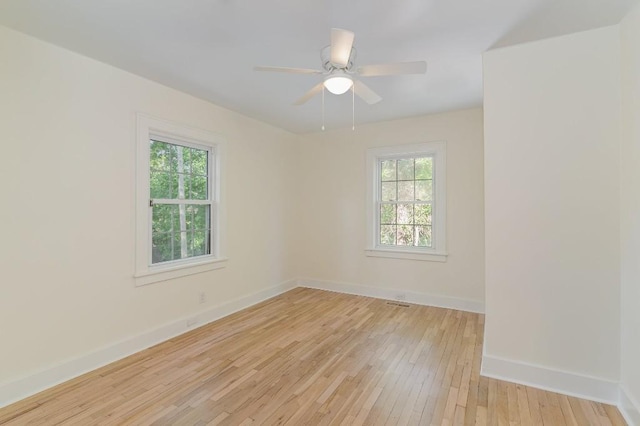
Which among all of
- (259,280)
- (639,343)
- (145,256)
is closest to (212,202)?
(145,256)

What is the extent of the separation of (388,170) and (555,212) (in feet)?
8.55

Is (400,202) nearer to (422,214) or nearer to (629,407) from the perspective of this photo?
(422,214)

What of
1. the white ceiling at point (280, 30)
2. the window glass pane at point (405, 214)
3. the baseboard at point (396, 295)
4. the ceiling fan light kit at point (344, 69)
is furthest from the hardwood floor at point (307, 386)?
the white ceiling at point (280, 30)

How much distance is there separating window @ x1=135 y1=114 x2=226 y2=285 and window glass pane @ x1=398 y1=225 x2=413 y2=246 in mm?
2507

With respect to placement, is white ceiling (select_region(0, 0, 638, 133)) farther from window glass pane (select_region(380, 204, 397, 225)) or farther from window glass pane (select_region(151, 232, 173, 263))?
window glass pane (select_region(380, 204, 397, 225))

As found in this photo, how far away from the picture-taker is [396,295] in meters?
4.47

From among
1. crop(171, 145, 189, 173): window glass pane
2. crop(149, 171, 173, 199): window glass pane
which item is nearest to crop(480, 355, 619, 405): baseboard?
crop(149, 171, 173, 199): window glass pane

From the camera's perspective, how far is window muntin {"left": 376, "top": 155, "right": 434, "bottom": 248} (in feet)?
14.4

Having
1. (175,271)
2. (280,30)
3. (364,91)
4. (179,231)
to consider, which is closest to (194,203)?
(179,231)

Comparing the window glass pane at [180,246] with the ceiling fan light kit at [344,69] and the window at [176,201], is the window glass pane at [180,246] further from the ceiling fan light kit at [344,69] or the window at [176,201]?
the ceiling fan light kit at [344,69]

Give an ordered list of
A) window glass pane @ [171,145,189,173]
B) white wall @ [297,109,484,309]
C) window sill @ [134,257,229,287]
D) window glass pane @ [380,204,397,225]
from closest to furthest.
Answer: window sill @ [134,257,229,287], window glass pane @ [171,145,189,173], white wall @ [297,109,484,309], window glass pane @ [380,204,397,225]

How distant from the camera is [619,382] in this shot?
2096 mm

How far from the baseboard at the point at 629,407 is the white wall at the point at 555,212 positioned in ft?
0.23

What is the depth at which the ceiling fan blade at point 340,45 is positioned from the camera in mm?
1660
